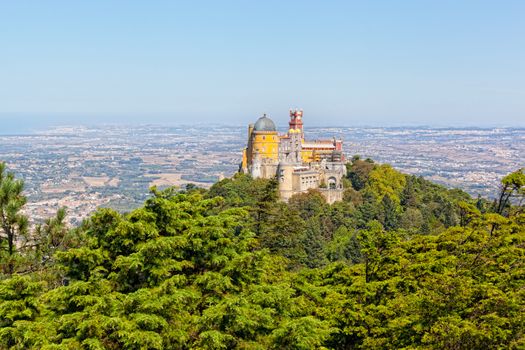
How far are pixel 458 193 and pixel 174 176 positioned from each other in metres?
69.6

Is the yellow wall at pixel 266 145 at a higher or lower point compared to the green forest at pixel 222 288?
higher

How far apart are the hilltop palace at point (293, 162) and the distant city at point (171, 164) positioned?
1233 cm

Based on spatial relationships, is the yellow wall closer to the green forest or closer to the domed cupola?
the domed cupola

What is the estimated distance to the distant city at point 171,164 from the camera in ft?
254

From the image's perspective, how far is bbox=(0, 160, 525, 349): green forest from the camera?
945 cm

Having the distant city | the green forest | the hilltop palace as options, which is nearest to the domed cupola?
the hilltop palace

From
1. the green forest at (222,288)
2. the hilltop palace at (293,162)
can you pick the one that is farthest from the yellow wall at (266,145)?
the green forest at (222,288)

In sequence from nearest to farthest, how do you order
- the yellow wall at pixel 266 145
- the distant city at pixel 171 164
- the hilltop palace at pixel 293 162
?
the hilltop palace at pixel 293 162
the yellow wall at pixel 266 145
the distant city at pixel 171 164

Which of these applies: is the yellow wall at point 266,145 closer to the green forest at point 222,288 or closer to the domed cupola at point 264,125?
the domed cupola at point 264,125

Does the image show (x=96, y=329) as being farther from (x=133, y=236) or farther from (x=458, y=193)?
(x=458, y=193)

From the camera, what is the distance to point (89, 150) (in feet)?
509

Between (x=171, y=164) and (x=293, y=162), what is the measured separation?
284 feet

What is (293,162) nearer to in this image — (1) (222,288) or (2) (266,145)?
(2) (266,145)

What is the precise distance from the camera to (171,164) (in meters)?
129
